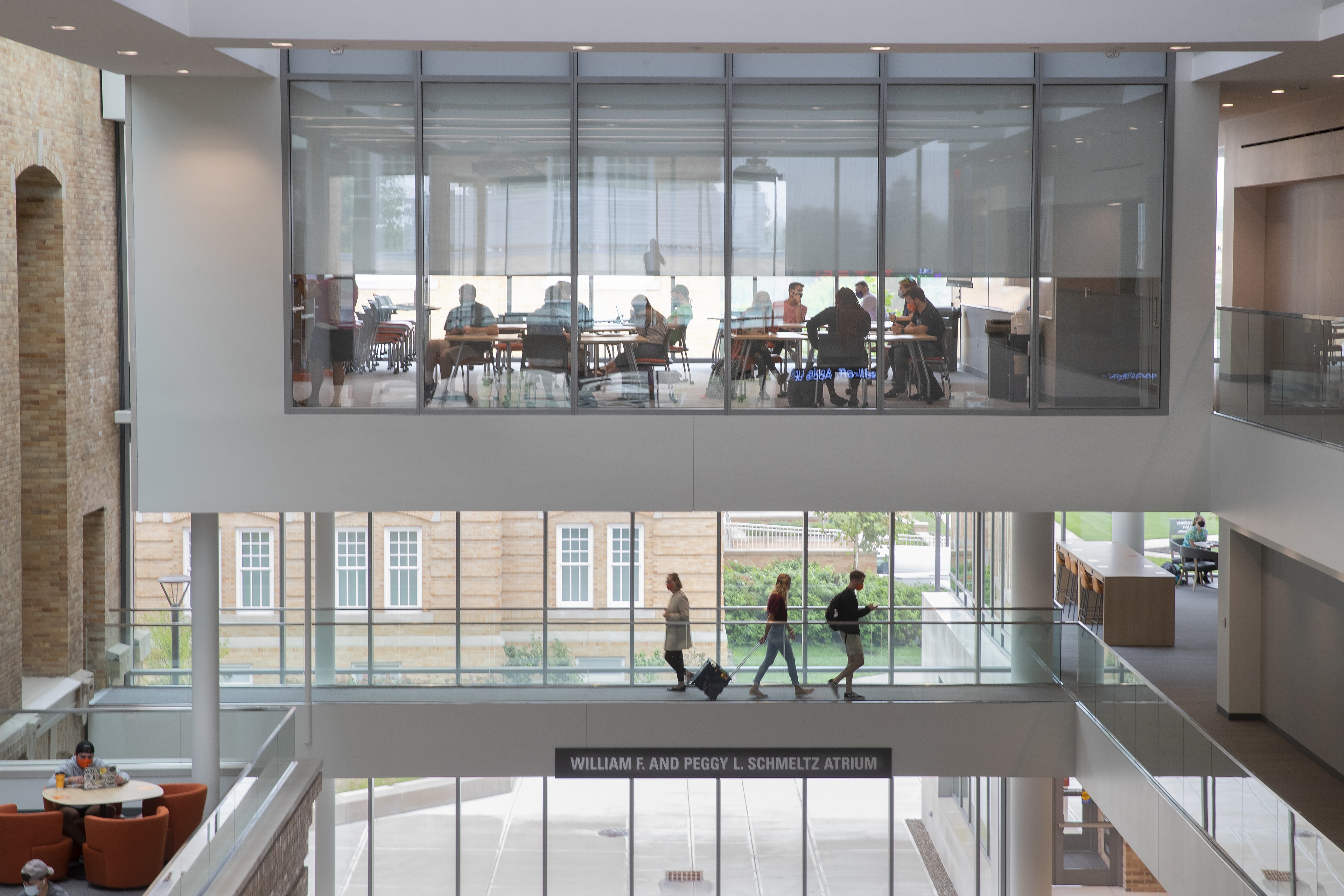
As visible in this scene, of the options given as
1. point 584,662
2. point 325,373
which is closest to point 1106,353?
point 584,662

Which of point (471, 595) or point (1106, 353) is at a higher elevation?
point (1106, 353)

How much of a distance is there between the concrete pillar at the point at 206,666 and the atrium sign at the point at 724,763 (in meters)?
3.54

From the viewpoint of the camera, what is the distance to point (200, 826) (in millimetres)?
10555

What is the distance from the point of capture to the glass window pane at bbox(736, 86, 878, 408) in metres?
12.4

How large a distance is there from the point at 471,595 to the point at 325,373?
26.0 feet

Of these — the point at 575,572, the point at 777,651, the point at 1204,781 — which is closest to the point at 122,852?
the point at 777,651

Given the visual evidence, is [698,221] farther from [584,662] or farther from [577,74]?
[584,662]

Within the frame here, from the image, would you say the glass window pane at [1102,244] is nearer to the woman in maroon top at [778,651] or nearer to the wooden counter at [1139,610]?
the woman in maroon top at [778,651]

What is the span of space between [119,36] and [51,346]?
314 inches

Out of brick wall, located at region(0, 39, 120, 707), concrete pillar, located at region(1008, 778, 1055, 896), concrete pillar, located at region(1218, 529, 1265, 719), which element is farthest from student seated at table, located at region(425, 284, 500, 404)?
concrete pillar, located at region(1008, 778, 1055, 896)

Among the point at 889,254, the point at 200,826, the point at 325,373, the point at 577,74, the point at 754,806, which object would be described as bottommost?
the point at 754,806

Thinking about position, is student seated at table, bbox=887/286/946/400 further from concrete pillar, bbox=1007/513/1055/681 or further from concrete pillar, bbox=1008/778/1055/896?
concrete pillar, bbox=1008/778/1055/896

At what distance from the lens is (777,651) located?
14.2 meters

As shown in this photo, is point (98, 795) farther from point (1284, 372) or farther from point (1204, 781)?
point (1284, 372)
